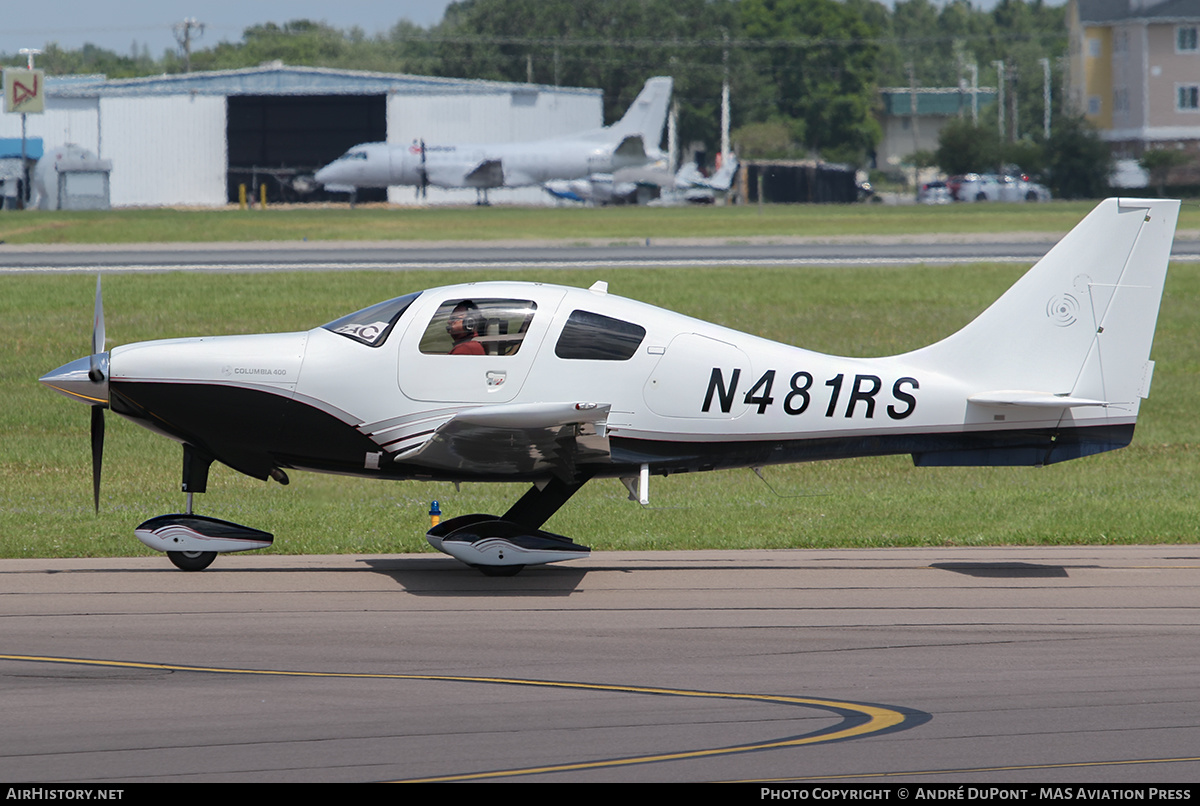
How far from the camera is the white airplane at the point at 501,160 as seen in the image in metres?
74.1

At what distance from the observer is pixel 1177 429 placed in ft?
61.6

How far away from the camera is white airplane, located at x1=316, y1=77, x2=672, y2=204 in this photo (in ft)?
243

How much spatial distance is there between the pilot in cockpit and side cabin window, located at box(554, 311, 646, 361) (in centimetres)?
61

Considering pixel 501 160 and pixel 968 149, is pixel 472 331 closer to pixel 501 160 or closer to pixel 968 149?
pixel 501 160

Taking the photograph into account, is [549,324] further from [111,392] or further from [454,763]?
[454,763]

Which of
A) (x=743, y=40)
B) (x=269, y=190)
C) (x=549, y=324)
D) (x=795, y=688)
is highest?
(x=743, y=40)

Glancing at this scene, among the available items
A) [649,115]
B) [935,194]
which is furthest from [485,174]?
[935,194]

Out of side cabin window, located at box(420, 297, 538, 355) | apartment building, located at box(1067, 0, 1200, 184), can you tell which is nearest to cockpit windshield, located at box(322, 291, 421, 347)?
side cabin window, located at box(420, 297, 538, 355)

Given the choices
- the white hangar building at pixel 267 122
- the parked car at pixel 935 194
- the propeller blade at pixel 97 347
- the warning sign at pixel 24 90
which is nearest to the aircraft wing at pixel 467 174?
the white hangar building at pixel 267 122

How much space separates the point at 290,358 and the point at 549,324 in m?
1.95

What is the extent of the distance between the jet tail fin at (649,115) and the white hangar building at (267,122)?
11099 millimetres

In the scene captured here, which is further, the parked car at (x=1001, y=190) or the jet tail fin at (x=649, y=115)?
the parked car at (x=1001, y=190)

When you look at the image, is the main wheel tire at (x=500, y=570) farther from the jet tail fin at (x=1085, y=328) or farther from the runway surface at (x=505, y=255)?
the runway surface at (x=505, y=255)
